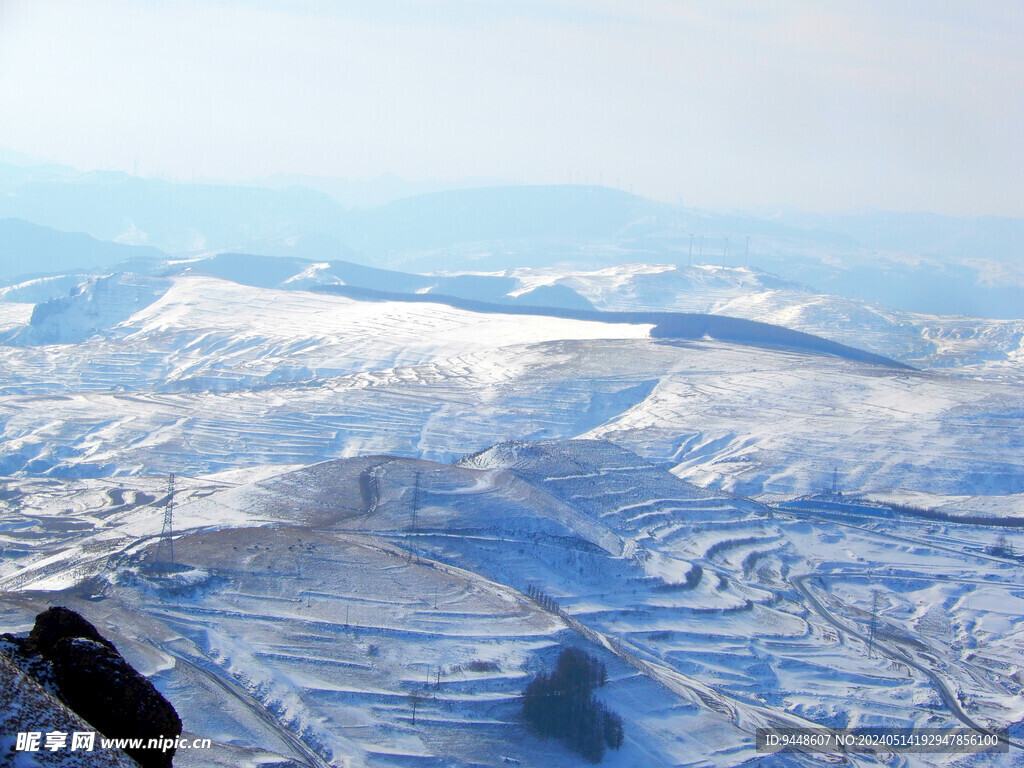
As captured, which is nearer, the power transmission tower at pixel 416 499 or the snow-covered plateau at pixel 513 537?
the snow-covered plateau at pixel 513 537

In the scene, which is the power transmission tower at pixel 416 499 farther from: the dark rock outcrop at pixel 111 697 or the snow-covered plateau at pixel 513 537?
the dark rock outcrop at pixel 111 697

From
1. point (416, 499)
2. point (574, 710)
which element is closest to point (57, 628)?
point (574, 710)

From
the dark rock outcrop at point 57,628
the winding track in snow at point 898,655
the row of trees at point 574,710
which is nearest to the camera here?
the dark rock outcrop at point 57,628

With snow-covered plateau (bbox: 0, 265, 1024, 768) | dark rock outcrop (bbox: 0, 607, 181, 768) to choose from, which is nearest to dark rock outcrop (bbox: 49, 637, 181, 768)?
dark rock outcrop (bbox: 0, 607, 181, 768)

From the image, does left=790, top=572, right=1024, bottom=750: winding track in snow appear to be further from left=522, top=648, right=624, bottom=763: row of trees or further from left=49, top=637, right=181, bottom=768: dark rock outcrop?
left=49, top=637, right=181, bottom=768: dark rock outcrop

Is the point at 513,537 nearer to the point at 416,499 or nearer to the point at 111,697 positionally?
the point at 416,499

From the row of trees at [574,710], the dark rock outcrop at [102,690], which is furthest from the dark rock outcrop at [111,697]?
the row of trees at [574,710]

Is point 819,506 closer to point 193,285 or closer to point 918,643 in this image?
point 918,643

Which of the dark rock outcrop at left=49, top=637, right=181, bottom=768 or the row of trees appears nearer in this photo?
the dark rock outcrop at left=49, top=637, right=181, bottom=768
